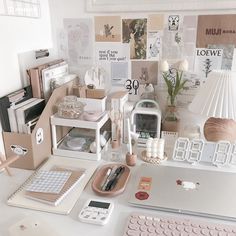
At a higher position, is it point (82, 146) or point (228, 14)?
point (228, 14)

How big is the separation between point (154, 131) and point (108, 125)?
0.20 m

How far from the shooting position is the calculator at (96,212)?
0.72 meters

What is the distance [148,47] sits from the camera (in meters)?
1.16

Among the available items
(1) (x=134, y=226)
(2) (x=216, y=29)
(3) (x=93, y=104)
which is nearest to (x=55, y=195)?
(1) (x=134, y=226)

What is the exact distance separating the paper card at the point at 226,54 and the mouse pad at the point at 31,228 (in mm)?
876

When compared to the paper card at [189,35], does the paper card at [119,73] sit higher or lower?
lower

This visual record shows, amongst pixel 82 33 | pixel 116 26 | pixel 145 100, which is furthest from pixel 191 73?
pixel 82 33

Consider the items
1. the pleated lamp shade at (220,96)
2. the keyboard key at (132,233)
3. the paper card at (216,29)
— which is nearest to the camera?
the keyboard key at (132,233)

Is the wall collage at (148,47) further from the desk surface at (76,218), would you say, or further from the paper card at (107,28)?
the desk surface at (76,218)

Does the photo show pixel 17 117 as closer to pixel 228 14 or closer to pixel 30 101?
pixel 30 101

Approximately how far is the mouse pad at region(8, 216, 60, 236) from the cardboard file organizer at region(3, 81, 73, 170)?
0.28m

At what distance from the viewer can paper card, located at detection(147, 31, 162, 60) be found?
3.74ft

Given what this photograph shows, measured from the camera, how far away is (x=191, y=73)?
1.15m

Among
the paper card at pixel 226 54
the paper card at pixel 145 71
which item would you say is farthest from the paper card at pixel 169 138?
the paper card at pixel 226 54
